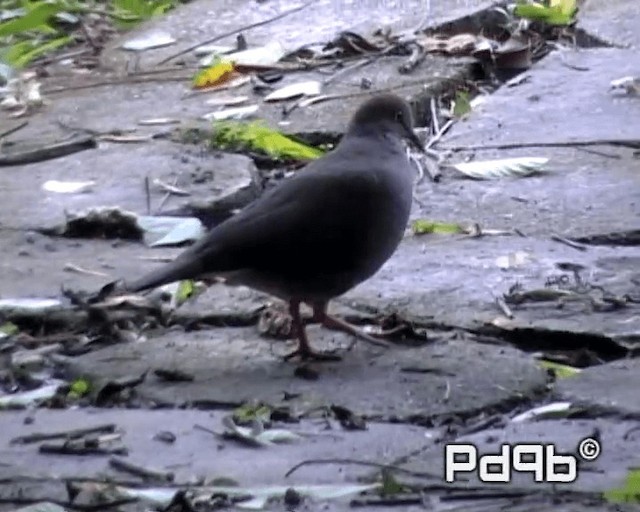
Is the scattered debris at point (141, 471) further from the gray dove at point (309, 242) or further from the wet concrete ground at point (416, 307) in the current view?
the gray dove at point (309, 242)

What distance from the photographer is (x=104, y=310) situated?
11.2 ft

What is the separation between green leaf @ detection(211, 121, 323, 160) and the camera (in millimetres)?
4344

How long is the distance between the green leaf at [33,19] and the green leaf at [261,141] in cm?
158

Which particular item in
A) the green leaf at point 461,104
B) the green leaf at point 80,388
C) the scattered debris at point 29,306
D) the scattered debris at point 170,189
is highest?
the green leaf at point 80,388

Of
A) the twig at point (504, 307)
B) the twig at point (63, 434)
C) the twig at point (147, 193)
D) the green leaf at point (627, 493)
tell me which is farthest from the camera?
the twig at point (147, 193)

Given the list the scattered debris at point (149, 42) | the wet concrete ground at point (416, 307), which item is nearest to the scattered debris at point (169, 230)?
the wet concrete ground at point (416, 307)

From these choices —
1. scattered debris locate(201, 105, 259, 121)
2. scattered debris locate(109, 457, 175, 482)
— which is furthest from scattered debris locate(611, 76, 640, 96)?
scattered debris locate(109, 457, 175, 482)

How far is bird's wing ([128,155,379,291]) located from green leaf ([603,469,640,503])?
92 centimetres

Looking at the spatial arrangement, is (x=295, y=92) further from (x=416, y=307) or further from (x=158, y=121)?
(x=416, y=307)

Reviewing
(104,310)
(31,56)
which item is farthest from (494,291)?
(31,56)

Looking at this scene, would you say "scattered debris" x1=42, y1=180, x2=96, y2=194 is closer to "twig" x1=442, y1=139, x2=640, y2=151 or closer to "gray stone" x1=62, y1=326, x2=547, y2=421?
"twig" x1=442, y1=139, x2=640, y2=151

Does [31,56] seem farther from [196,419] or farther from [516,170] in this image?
[196,419]

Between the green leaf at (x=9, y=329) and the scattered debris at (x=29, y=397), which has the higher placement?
the scattered debris at (x=29, y=397)

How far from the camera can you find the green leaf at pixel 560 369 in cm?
295
